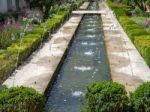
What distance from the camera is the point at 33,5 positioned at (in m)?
33.0

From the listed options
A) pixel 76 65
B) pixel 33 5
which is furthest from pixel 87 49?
pixel 33 5

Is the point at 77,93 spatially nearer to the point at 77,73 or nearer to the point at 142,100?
the point at 77,73

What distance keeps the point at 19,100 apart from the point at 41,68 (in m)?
6.27

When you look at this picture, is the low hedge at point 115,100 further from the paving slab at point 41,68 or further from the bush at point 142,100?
the paving slab at point 41,68

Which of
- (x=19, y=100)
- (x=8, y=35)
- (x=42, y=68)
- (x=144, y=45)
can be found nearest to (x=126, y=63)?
(x=144, y=45)

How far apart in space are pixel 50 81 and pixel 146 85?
4.65 meters

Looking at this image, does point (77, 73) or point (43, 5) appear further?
point (43, 5)

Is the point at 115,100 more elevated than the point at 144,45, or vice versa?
the point at 115,100

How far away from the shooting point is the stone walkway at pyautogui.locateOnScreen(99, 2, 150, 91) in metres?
12.4

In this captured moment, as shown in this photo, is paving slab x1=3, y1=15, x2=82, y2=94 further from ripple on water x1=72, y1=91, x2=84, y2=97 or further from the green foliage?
the green foliage

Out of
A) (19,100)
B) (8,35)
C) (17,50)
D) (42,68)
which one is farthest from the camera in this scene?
(8,35)

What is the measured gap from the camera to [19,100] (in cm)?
791

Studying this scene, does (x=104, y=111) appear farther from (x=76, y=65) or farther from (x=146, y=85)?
(x=76, y=65)

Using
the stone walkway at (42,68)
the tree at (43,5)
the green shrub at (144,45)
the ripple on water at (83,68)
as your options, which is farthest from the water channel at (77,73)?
the tree at (43,5)
